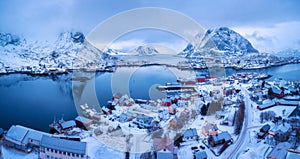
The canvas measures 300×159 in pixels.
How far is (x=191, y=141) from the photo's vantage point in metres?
2.89

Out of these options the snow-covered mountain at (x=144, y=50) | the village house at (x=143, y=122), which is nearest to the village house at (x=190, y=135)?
the village house at (x=143, y=122)

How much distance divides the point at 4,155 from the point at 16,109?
2798 mm

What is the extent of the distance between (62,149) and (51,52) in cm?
2332

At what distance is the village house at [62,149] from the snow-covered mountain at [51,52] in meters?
14.3

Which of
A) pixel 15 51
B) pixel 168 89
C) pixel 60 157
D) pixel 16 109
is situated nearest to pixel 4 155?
pixel 60 157

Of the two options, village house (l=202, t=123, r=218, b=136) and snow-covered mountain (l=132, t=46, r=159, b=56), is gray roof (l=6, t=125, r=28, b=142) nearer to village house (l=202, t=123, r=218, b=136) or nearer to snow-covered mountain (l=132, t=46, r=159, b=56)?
village house (l=202, t=123, r=218, b=136)

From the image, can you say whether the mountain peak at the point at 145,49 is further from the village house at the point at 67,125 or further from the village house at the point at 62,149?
the village house at the point at 62,149

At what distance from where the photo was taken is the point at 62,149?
225 cm

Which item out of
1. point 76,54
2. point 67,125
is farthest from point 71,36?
point 67,125

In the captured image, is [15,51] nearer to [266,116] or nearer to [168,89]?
[168,89]

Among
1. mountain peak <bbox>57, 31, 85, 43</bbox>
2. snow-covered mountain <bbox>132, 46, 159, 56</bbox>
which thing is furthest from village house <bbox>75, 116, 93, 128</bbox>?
mountain peak <bbox>57, 31, 85, 43</bbox>

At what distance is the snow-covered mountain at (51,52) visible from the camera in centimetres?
1728

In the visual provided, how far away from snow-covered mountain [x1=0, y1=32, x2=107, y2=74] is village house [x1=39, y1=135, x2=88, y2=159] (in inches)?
563

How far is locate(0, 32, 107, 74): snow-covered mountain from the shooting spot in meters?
17.3
